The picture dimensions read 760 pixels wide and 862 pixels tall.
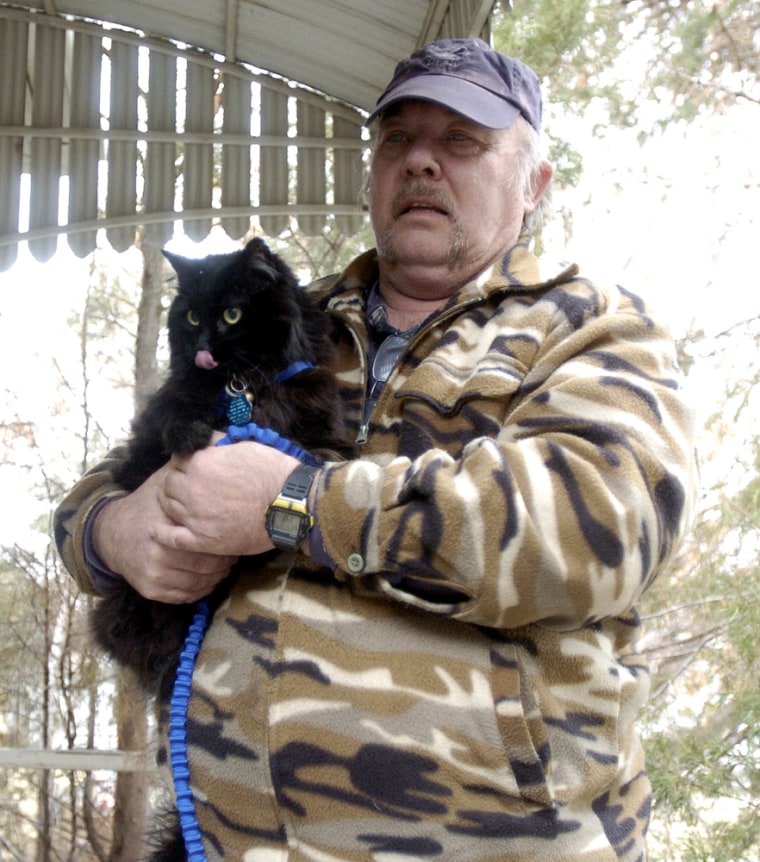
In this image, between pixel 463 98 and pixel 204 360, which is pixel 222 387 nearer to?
pixel 204 360

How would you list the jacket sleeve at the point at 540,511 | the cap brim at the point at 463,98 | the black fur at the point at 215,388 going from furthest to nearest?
the cap brim at the point at 463,98
the black fur at the point at 215,388
the jacket sleeve at the point at 540,511

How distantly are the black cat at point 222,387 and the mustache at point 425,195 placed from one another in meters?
0.34

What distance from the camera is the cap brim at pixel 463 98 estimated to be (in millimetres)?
1915

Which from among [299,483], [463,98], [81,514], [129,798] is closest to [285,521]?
[299,483]

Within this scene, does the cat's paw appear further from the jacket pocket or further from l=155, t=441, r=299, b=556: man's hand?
the jacket pocket

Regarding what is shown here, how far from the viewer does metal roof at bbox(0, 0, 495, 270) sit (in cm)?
324

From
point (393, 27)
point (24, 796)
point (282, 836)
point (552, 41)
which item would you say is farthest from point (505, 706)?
point (24, 796)

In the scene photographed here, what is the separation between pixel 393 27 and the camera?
2.99 meters

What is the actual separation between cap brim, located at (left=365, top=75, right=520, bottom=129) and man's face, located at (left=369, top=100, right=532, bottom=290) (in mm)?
47

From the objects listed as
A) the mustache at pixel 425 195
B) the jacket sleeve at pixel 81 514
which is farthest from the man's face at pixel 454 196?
the jacket sleeve at pixel 81 514

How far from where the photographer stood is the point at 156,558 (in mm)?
1655

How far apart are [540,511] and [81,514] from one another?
1064 millimetres

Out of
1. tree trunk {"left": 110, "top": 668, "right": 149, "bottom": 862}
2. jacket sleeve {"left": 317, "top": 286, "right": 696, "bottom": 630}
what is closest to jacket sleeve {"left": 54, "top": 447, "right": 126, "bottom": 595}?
jacket sleeve {"left": 317, "top": 286, "right": 696, "bottom": 630}

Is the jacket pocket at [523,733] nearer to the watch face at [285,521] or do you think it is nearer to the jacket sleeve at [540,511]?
the jacket sleeve at [540,511]
